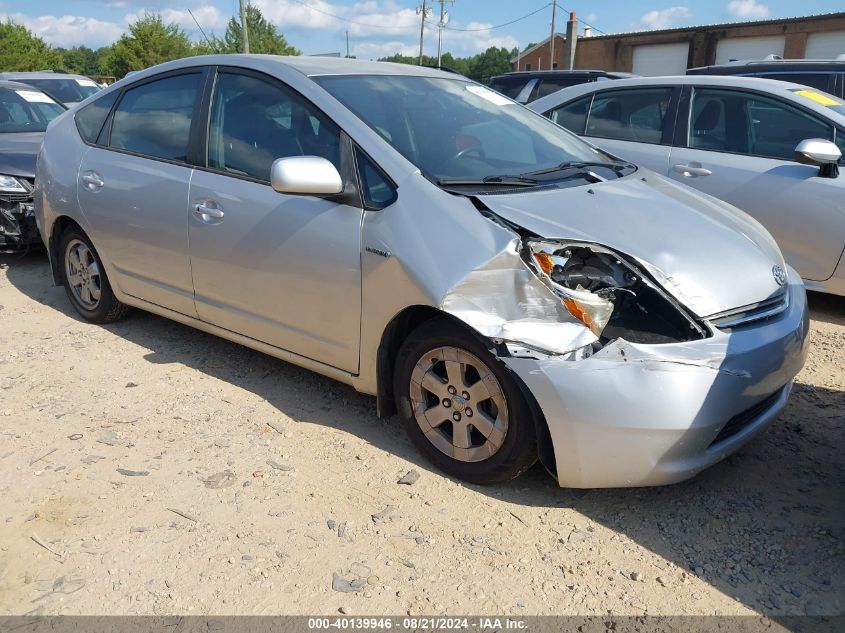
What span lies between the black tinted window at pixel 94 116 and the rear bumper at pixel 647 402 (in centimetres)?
343

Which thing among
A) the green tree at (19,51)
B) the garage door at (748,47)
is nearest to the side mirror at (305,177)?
the garage door at (748,47)

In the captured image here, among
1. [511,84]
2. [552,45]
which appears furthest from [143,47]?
[511,84]

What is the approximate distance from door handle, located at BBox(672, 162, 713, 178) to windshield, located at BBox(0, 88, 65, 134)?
6.55 meters

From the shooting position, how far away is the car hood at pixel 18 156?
6.39 metres

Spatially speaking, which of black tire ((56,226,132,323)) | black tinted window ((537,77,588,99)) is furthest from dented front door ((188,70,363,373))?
black tinted window ((537,77,588,99))

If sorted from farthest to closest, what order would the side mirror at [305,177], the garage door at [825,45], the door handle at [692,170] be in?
the garage door at [825,45] < the door handle at [692,170] < the side mirror at [305,177]

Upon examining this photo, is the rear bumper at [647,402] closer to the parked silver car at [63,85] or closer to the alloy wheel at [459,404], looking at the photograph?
the alloy wheel at [459,404]

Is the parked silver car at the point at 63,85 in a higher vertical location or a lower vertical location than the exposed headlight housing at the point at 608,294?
higher

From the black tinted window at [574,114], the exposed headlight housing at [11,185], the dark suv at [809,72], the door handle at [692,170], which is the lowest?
the exposed headlight housing at [11,185]

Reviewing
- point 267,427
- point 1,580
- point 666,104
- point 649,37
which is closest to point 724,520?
point 267,427

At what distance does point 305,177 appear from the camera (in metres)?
3.17

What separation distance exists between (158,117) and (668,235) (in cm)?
303

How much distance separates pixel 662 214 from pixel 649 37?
3641cm

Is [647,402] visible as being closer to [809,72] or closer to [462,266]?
[462,266]
